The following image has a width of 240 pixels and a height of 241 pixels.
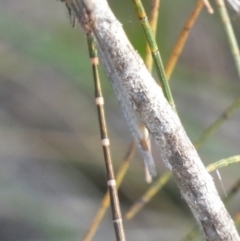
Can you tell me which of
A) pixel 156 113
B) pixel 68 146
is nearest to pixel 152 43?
pixel 156 113

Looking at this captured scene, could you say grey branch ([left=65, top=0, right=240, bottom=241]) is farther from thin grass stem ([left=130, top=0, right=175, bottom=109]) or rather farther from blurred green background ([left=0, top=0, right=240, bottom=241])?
blurred green background ([left=0, top=0, right=240, bottom=241])

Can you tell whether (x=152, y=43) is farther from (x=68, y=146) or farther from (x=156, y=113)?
(x=68, y=146)

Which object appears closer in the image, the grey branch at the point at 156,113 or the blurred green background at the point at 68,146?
the grey branch at the point at 156,113

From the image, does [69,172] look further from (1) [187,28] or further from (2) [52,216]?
(1) [187,28]

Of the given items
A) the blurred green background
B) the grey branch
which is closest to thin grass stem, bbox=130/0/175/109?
the grey branch

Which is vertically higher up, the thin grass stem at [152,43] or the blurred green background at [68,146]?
the thin grass stem at [152,43]

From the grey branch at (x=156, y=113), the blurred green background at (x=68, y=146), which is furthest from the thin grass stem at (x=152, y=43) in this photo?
the blurred green background at (x=68, y=146)

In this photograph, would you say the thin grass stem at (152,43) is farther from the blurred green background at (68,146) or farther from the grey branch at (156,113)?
the blurred green background at (68,146)
